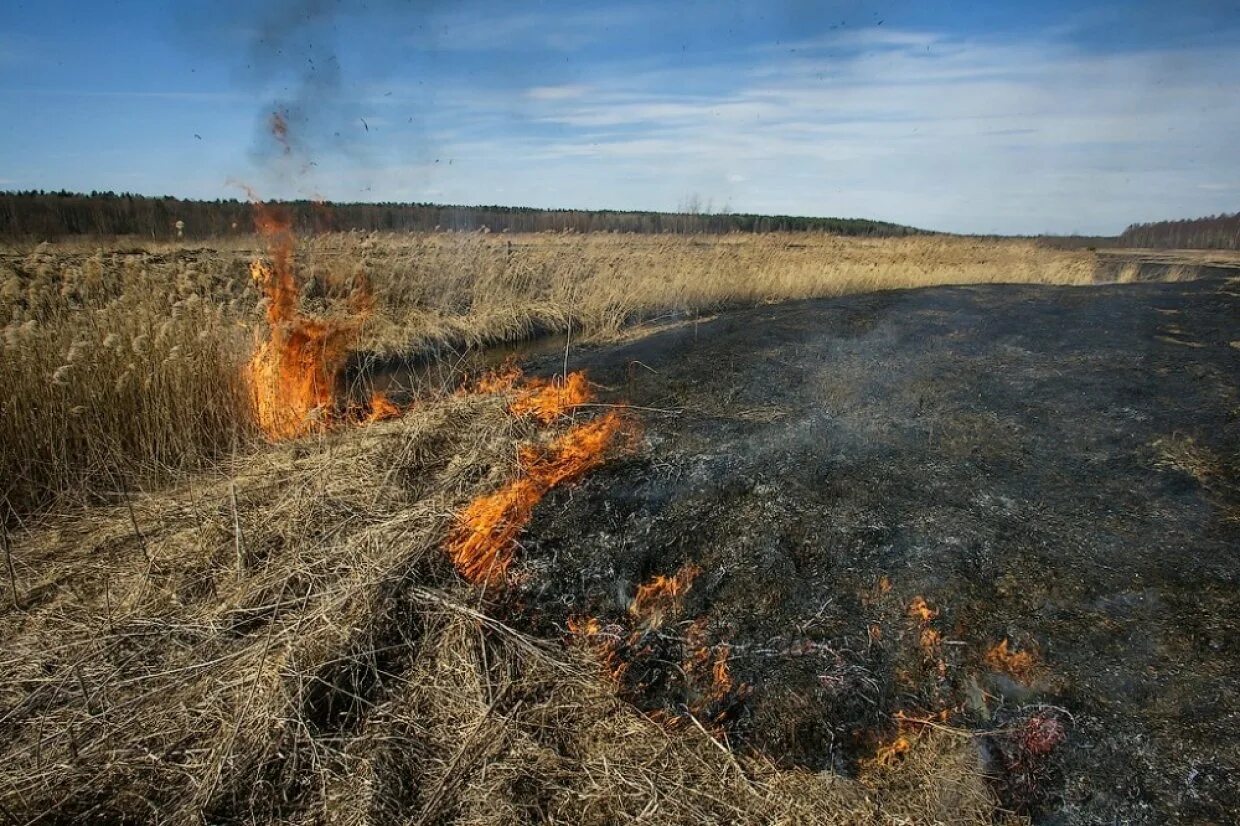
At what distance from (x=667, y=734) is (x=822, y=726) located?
641 millimetres

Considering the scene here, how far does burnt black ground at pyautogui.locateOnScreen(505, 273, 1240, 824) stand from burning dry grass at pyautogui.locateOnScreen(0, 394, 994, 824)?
279 mm

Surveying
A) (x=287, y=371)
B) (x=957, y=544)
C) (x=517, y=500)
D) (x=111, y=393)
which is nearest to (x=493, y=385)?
(x=287, y=371)

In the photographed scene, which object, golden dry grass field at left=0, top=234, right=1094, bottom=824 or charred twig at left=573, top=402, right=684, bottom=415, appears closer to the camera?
golden dry grass field at left=0, top=234, right=1094, bottom=824

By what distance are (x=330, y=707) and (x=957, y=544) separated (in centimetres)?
314

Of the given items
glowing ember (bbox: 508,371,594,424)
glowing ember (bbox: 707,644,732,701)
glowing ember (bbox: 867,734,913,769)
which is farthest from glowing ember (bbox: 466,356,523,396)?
glowing ember (bbox: 867,734,913,769)

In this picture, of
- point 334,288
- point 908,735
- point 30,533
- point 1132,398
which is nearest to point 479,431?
point 30,533

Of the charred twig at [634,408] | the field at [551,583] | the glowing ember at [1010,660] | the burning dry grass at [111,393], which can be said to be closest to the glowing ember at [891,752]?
the field at [551,583]

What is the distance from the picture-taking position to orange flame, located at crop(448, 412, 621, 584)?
355 centimetres

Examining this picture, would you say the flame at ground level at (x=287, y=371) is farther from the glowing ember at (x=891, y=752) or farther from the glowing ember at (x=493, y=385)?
the glowing ember at (x=891, y=752)

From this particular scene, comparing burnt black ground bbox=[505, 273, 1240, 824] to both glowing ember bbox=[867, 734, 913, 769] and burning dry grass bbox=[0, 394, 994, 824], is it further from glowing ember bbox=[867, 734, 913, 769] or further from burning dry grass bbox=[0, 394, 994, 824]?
burning dry grass bbox=[0, 394, 994, 824]

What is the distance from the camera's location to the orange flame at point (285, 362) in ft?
18.7

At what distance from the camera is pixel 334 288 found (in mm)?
12328

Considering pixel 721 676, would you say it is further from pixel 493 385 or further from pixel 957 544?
pixel 493 385

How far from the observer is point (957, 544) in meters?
3.35
